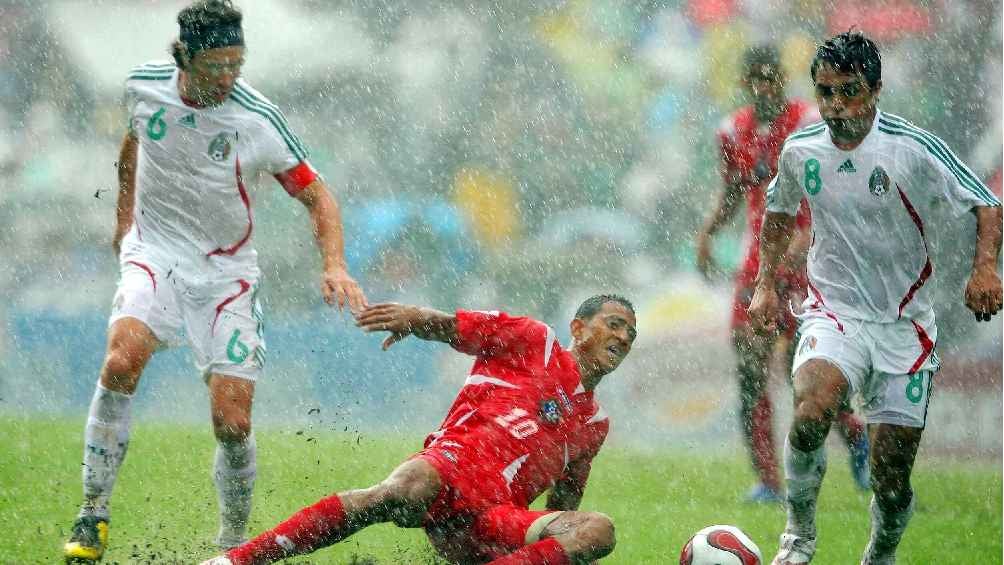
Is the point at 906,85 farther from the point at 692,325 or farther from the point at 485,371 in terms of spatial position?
the point at 485,371

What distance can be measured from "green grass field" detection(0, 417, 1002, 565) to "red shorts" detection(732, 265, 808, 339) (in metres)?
0.96

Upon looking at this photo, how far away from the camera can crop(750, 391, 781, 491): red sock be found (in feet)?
24.8

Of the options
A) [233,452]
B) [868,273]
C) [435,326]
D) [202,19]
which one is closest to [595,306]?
[435,326]

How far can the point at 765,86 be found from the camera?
747 cm

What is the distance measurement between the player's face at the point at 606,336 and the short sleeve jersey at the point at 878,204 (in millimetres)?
854

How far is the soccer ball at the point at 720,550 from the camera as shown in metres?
4.68

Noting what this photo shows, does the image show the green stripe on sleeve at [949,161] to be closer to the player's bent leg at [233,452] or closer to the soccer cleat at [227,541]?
the player's bent leg at [233,452]

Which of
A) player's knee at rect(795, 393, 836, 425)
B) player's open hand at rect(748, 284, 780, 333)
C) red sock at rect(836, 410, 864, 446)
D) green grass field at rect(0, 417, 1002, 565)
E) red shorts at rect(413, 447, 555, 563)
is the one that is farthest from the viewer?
red sock at rect(836, 410, 864, 446)

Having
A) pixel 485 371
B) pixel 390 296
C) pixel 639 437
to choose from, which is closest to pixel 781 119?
pixel 485 371

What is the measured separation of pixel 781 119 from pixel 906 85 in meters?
6.21

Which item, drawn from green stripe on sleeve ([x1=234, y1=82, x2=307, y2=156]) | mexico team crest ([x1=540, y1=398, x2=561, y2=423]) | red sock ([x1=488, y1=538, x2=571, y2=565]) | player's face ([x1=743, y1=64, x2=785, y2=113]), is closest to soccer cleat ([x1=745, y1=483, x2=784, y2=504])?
player's face ([x1=743, y1=64, x2=785, y2=113])

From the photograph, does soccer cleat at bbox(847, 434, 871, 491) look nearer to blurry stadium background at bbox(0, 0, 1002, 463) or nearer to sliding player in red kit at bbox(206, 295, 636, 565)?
sliding player in red kit at bbox(206, 295, 636, 565)

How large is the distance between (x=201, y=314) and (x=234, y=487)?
0.69 meters

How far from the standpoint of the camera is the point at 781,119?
297 inches
